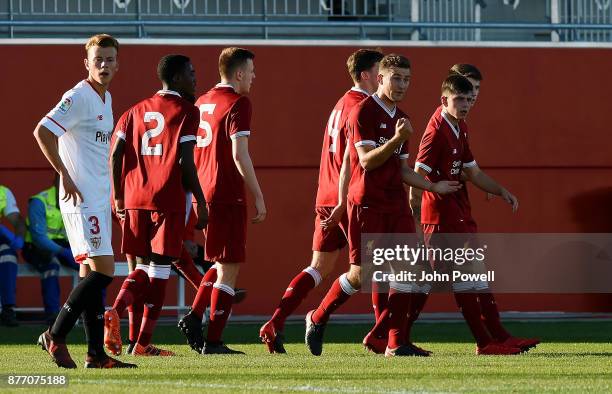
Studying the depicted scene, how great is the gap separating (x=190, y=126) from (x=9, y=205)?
6.03m

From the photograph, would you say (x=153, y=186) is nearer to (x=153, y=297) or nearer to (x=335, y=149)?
(x=153, y=297)

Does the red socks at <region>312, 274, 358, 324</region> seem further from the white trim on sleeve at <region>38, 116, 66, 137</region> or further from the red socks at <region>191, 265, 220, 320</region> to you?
the white trim on sleeve at <region>38, 116, 66, 137</region>

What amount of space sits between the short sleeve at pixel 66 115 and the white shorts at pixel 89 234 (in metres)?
0.50

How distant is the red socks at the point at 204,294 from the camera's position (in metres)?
9.72

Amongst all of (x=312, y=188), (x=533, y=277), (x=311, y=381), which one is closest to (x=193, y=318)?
(x=311, y=381)

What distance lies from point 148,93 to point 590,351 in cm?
736

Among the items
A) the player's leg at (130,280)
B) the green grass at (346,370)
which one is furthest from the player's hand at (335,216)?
the player's leg at (130,280)

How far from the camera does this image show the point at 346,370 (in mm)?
7922

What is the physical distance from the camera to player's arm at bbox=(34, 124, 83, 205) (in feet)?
25.2

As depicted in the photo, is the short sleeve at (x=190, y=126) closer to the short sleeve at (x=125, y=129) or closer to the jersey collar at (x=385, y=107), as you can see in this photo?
the short sleeve at (x=125, y=129)

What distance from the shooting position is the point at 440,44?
1616cm

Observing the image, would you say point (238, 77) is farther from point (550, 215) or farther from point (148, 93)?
point (550, 215)

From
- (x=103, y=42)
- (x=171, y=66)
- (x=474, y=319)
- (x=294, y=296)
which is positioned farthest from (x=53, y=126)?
(x=474, y=319)

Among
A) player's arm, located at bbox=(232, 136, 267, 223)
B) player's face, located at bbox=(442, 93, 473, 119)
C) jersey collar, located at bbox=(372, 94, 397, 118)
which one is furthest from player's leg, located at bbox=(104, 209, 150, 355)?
player's face, located at bbox=(442, 93, 473, 119)
